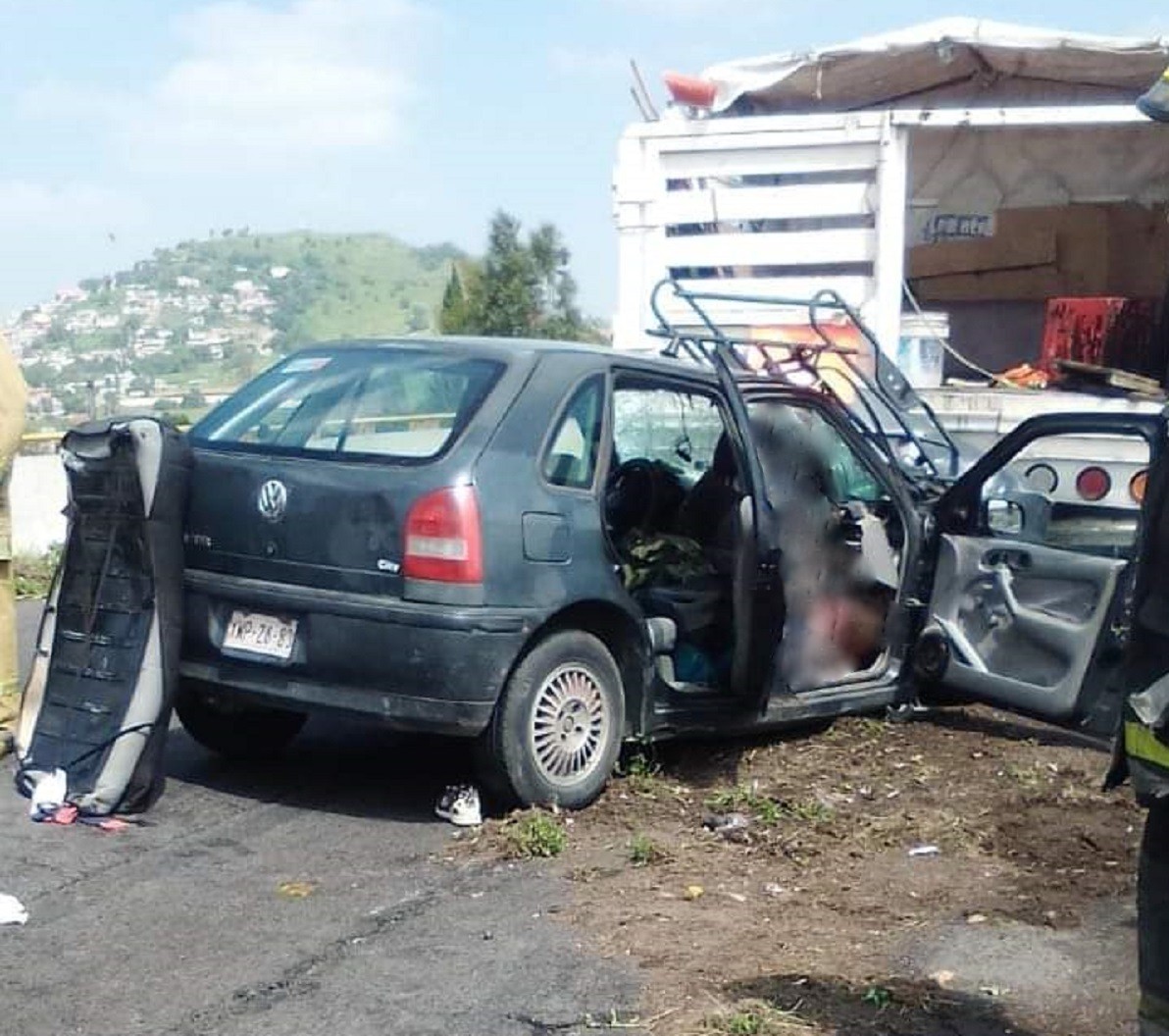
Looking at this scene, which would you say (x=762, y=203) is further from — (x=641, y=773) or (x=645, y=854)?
(x=645, y=854)

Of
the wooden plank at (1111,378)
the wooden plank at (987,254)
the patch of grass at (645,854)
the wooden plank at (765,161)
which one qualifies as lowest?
the patch of grass at (645,854)

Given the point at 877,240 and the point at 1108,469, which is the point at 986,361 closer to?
the point at 877,240

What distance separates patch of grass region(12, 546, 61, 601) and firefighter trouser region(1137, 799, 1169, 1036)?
8629 millimetres

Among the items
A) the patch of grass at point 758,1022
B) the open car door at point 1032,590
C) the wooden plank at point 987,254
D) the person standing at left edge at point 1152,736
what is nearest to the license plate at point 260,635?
the patch of grass at point 758,1022

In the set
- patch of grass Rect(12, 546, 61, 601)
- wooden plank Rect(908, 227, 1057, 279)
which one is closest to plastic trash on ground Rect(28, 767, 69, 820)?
patch of grass Rect(12, 546, 61, 601)

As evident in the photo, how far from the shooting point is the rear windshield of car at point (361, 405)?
592cm

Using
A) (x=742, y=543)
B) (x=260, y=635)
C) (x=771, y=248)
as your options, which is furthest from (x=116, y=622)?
(x=771, y=248)

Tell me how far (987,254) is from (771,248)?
279cm

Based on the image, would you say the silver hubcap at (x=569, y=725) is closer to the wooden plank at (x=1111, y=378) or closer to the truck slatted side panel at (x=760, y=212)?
the truck slatted side panel at (x=760, y=212)

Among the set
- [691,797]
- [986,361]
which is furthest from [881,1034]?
[986,361]

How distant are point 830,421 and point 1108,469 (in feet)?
4.80

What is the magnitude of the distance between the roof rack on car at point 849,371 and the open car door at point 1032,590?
485 millimetres

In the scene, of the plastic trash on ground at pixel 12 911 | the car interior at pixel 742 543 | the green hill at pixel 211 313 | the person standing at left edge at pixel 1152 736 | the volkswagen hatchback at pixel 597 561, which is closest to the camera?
the person standing at left edge at pixel 1152 736

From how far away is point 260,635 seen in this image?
5.88 m
